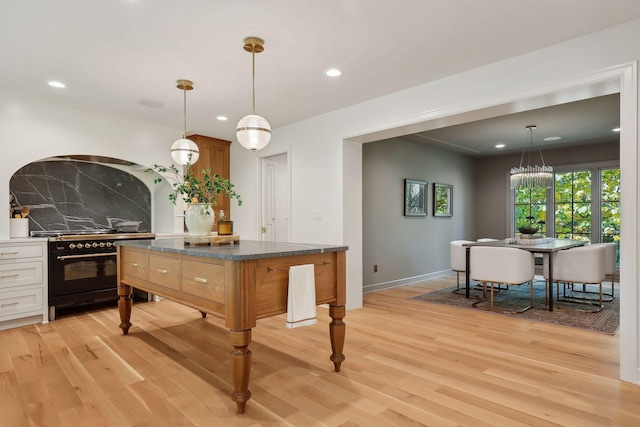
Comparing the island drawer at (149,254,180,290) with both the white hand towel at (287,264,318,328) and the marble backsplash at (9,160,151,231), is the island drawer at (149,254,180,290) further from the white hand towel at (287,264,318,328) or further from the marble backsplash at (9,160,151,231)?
the marble backsplash at (9,160,151,231)

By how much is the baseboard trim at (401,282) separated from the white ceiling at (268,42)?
2.78 metres

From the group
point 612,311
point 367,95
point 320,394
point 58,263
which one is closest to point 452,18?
point 367,95

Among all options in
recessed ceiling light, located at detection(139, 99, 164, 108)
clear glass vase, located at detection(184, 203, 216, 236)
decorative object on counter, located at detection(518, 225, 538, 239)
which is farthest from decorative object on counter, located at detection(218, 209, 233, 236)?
decorative object on counter, located at detection(518, 225, 538, 239)

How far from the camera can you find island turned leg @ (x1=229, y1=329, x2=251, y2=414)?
1983mm

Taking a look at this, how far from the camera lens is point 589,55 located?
2627 millimetres

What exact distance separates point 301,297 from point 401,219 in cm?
406

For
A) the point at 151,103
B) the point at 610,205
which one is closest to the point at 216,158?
the point at 151,103

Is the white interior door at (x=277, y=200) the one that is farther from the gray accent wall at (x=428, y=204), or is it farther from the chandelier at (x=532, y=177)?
the chandelier at (x=532, y=177)

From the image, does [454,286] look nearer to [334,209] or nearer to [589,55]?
[334,209]

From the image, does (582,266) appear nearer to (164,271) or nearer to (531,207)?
(531,207)

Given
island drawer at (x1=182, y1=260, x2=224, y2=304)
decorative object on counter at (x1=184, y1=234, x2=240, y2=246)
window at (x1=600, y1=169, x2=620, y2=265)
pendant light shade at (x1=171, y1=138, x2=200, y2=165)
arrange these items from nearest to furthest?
island drawer at (x1=182, y1=260, x2=224, y2=304) → decorative object on counter at (x1=184, y1=234, x2=240, y2=246) → pendant light shade at (x1=171, y1=138, x2=200, y2=165) → window at (x1=600, y1=169, x2=620, y2=265)

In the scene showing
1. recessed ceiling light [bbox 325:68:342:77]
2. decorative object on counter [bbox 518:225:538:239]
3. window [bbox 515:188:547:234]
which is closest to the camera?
recessed ceiling light [bbox 325:68:342:77]

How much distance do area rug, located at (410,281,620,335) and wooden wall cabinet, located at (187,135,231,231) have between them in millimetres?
3251

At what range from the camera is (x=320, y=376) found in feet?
8.06
